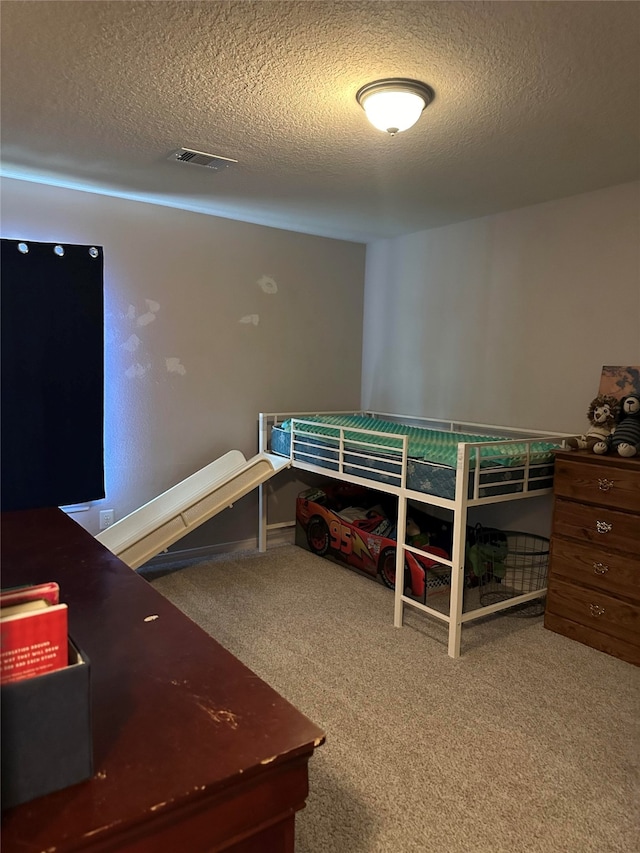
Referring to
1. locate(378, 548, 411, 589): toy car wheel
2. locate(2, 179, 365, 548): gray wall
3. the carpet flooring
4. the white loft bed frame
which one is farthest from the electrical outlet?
locate(378, 548, 411, 589): toy car wheel

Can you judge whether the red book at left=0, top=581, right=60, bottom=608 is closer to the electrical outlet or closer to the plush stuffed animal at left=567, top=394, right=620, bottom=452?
the plush stuffed animal at left=567, top=394, right=620, bottom=452

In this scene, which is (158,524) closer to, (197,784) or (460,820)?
(460,820)

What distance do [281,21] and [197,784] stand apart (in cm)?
182

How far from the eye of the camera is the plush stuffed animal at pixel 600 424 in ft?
9.16

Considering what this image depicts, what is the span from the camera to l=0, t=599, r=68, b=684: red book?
703 millimetres

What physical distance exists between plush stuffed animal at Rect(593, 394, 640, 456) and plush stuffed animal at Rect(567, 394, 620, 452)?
0.03m

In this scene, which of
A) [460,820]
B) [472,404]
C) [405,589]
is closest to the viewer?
[460,820]

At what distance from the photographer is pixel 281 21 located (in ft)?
5.23

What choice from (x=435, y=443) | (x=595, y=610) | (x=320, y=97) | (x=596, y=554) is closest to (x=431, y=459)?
(x=435, y=443)

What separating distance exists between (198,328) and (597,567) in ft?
8.76

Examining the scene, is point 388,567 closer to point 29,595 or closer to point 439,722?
point 439,722

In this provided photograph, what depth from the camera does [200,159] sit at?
8.79 ft

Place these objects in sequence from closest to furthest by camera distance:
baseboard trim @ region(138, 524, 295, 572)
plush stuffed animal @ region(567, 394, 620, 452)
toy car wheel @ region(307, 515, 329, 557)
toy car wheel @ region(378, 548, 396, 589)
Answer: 1. plush stuffed animal @ region(567, 394, 620, 452)
2. toy car wheel @ region(378, 548, 396, 589)
3. baseboard trim @ region(138, 524, 295, 572)
4. toy car wheel @ region(307, 515, 329, 557)

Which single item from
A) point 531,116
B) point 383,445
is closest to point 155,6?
point 531,116
